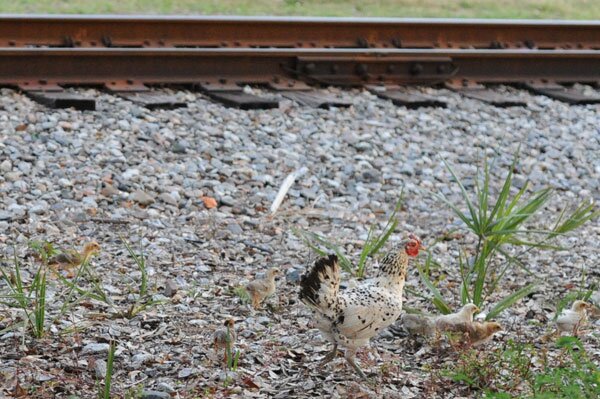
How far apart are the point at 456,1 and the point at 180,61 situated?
720cm

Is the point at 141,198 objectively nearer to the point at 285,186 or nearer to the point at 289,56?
the point at 285,186

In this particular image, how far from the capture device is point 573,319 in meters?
5.73

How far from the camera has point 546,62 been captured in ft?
37.6

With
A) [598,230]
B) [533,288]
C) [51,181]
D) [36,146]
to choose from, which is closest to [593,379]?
[533,288]

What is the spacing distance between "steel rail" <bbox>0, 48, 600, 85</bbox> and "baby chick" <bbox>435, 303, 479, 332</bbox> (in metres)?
4.89

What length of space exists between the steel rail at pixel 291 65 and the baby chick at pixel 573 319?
4.99 metres

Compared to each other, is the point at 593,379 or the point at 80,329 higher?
the point at 593,379

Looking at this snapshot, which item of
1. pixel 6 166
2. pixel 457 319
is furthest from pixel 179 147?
pixel 457 319

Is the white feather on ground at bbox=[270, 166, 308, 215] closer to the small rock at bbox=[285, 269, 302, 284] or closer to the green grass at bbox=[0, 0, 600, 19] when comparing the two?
the small rock at bbox=[285, 269, 302, 284]

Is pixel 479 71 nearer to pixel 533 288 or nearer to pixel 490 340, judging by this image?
pixel 533 288

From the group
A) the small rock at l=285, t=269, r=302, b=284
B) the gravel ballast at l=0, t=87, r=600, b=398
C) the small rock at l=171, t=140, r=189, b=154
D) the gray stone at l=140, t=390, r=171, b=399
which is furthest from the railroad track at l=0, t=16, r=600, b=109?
the gray stone at l=140, t=390, r=171, b=399

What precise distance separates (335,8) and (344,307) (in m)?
10.4

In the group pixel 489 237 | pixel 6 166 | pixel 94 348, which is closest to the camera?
pixel 94 348

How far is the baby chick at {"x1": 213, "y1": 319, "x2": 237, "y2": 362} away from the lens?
5211 millimetres
